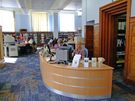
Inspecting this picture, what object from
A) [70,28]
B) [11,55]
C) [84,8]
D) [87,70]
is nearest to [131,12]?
[87,70]

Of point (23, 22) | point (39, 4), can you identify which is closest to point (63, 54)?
point (39, 4)

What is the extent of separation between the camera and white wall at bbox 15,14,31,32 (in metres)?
17.6

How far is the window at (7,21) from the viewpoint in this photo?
1650cm

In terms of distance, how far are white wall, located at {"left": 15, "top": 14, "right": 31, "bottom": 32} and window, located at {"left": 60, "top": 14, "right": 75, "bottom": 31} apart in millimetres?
4447

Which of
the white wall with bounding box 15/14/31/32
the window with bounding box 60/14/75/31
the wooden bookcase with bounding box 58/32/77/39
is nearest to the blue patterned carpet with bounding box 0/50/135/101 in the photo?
the white wall with bounding box 15/14/31/32

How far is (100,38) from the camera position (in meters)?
6.04

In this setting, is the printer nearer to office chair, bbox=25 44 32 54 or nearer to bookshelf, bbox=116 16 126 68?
office chair, bbox=25 44 32 54

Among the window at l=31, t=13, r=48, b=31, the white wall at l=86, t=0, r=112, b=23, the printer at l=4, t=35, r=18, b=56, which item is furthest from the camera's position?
the window at l=31, t=13, r=48, b=31

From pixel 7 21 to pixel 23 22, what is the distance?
76.7 inches

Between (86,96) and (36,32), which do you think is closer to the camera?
(86,96)

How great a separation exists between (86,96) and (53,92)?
96 cm

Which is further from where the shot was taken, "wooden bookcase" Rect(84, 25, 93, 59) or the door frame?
"wooden bookcase" Rect(84, 25, 93, 59)

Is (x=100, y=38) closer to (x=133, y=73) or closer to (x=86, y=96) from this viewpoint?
(x=133, y=73)

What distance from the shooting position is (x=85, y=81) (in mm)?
3301
